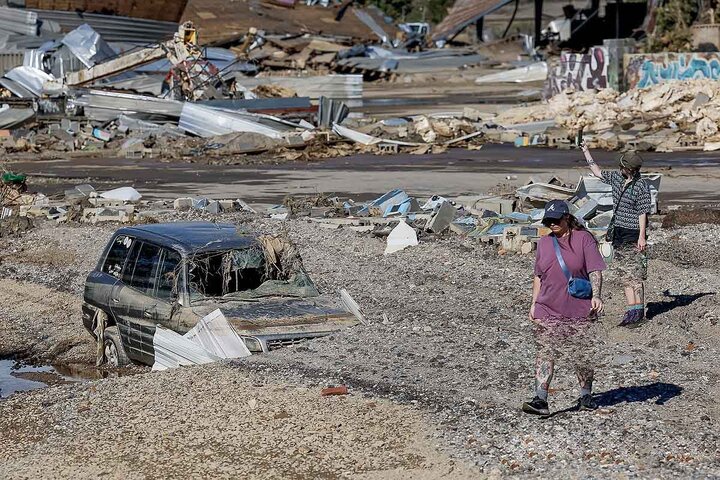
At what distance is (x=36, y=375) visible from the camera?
13.3m

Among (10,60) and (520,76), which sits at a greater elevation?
(10,60)

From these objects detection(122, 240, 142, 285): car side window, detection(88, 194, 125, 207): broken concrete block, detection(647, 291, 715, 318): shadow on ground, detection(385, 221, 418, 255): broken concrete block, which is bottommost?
detection(88, 194, 125, 207): broken concrete block

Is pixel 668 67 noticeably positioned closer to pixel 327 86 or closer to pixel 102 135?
pixel 327 86

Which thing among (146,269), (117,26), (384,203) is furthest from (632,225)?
(117,26)

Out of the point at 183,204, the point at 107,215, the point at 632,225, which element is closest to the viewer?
the point at 632,225

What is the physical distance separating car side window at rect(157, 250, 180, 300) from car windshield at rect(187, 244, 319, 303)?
0.15 m

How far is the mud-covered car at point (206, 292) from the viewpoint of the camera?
11.6 meters

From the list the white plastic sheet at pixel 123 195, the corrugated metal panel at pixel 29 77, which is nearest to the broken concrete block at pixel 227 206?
the white plastic sheet at pixel 123 195

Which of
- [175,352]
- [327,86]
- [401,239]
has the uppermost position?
[175,352]

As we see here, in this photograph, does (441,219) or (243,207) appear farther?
(243,207)

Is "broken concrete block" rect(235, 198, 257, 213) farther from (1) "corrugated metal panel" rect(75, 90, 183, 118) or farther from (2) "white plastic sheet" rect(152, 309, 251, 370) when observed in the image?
(1) "corrugated metal panel" rect(75, 90, 183, 118)

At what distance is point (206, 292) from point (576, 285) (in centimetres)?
456

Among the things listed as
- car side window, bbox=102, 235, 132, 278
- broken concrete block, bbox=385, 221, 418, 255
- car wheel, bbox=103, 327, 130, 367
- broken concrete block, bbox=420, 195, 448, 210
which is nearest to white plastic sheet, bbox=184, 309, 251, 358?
car wheel, bbox=103, 327, 130, 367

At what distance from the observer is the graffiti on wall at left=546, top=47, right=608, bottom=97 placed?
42.7 meters
